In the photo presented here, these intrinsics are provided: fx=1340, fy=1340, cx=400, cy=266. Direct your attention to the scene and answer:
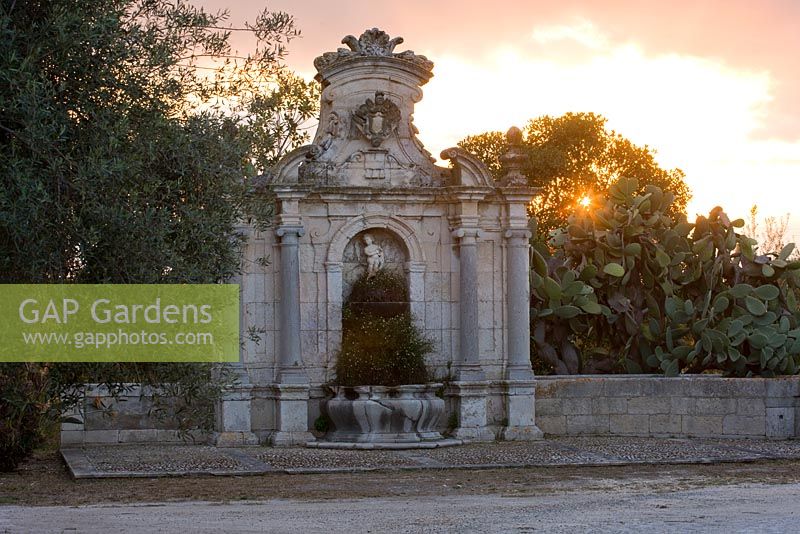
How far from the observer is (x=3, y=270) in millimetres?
8766

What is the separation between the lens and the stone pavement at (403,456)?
16031 millimetres

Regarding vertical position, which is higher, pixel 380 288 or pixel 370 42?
pixel 370 42

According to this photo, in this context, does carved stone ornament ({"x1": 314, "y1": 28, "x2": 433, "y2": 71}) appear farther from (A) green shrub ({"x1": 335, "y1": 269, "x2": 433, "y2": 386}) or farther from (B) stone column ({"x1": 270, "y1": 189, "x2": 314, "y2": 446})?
(A) green shrub ({"x1": 335, "y1": 269, "x2": 433, "y2": 386})

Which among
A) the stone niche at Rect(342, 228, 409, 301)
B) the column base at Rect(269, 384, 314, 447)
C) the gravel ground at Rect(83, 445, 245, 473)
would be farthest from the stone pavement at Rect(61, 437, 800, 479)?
the stone niche at Rect(342, 228, 409, 301)

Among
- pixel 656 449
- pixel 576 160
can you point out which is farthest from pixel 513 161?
pixel 576 160

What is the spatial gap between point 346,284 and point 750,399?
6401mm

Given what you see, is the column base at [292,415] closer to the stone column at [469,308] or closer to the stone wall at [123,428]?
the stone wall at [123,428]

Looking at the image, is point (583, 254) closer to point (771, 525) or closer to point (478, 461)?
point (478, 461)

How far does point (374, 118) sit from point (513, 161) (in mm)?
2287

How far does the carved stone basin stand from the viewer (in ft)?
62.1

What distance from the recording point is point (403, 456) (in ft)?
58.1

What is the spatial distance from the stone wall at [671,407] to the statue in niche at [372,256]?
3093mm

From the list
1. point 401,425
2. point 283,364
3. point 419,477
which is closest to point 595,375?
point 401,425

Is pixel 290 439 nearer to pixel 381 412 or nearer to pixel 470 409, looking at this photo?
pixel 381 412
